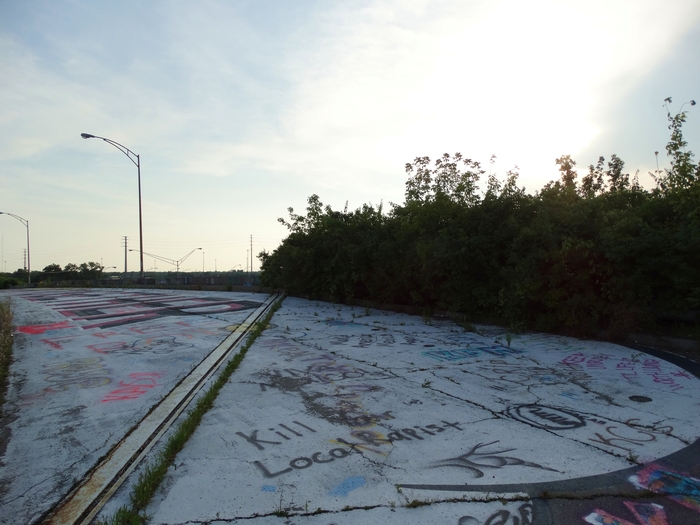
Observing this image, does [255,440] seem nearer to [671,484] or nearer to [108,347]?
[671,484]

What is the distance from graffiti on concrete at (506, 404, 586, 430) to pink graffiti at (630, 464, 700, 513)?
1.12 m

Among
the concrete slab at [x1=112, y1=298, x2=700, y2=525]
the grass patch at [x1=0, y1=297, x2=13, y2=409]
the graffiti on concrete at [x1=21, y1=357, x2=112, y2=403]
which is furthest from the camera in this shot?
the grass patch at [x1=0, y1=297, x2=13, y2=409]

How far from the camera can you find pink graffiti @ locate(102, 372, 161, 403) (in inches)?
247

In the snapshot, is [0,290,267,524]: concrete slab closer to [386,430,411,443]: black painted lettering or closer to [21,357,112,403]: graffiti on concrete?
[21,357,112,403]: graffiti on concrete

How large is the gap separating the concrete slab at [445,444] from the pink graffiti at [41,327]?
28.2ft

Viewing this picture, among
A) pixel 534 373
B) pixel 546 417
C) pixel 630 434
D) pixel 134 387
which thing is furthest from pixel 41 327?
pixel 630 434

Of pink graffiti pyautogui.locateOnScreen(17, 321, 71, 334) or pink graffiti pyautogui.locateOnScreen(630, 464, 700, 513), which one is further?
pink graffiti pyautogui.locateOnScreen(17, 321, 71, 334)

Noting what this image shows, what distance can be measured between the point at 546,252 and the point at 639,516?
8.29 m

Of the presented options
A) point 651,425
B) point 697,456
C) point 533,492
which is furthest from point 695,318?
point 533,492

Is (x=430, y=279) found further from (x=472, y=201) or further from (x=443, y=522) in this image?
(x=443, y=522)

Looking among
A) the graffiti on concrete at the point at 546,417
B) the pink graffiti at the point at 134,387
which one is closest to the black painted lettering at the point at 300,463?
the graffiti on concrete at the point at 546,417

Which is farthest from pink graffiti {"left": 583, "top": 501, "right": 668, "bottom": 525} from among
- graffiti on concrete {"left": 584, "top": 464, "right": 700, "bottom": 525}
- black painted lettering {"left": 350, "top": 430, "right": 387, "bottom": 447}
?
black painted lettering {"left": 350, "top": 430, "right": 387, "bottom": 447}

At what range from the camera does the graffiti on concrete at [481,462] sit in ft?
13.0

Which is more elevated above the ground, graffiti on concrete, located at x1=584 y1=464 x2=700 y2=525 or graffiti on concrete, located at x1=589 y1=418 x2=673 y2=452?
graffiti on concrete, located at x1=589 y1=418 x2=673 y2=452
